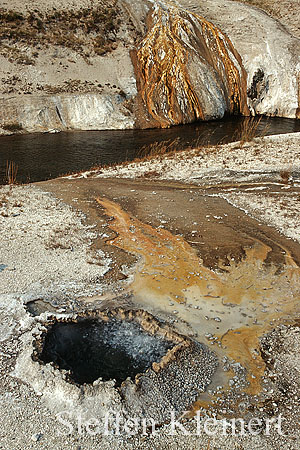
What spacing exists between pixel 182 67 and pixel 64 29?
492 inches

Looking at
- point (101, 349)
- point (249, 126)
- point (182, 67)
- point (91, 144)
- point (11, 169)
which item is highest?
point (182, 67)

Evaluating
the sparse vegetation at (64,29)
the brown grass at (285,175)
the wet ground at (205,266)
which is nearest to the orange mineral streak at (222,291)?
the wet ground at (205,266)

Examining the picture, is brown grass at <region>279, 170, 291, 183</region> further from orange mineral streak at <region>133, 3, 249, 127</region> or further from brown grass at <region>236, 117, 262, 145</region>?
orange mineral streak at <region>133, 3, 249, 127</region>

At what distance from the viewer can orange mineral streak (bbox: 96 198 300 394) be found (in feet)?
23.9

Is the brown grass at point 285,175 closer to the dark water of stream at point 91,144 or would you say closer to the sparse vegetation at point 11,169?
the dark water of stream at point 91,144

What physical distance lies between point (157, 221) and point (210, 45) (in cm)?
3190

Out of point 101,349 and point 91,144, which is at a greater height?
point 101,349

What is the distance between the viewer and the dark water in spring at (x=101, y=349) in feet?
21.1

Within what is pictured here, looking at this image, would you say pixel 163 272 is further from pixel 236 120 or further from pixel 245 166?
pixel 236 120

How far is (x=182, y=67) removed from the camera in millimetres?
34188

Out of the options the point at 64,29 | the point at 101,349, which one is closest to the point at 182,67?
the point at 64,29

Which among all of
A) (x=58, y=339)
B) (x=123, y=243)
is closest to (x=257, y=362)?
(x=58, y=339)

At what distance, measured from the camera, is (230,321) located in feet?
25.3

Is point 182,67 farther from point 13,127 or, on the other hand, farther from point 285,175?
point 285,175
